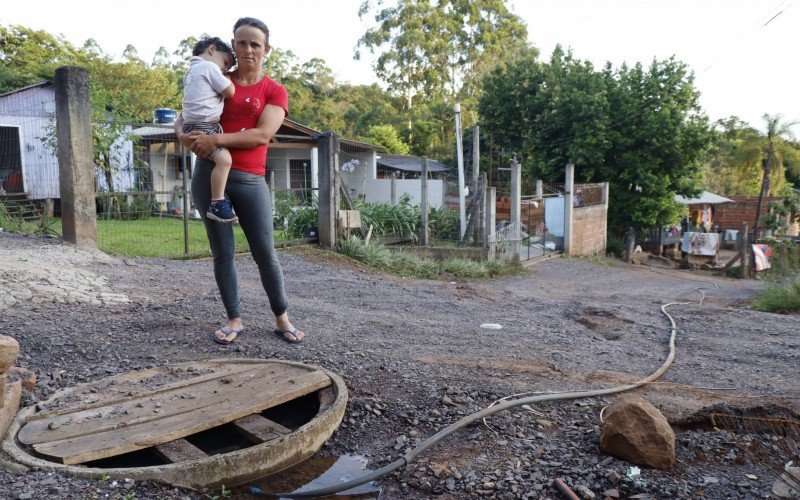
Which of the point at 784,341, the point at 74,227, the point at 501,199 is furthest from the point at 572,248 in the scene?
the point at 74,227

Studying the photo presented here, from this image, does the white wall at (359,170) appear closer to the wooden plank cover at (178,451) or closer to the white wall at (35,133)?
the white wall at (35,133)

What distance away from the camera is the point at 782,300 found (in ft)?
30.0

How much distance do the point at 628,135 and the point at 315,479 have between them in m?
20.9

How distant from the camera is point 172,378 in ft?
11.0

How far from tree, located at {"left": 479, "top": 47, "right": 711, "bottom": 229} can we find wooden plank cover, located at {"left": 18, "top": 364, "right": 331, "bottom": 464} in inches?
772

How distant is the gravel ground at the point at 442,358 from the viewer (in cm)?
268

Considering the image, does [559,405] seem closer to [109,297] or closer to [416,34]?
[109,297]

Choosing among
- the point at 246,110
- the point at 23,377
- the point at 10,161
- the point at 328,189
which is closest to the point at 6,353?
the point at 23,377

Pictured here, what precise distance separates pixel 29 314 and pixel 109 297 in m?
0.81

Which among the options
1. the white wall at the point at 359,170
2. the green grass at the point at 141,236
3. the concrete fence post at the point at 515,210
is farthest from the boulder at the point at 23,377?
the white wall at the point at 359,170

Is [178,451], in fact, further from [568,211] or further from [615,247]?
[615,247]

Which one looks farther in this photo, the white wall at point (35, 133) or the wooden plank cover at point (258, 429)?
the white wall at point (35, 133)

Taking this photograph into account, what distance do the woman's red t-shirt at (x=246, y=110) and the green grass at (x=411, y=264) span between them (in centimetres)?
626

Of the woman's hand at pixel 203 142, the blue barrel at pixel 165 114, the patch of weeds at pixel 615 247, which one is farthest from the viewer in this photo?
the patch of weeds at pixel 615 247
